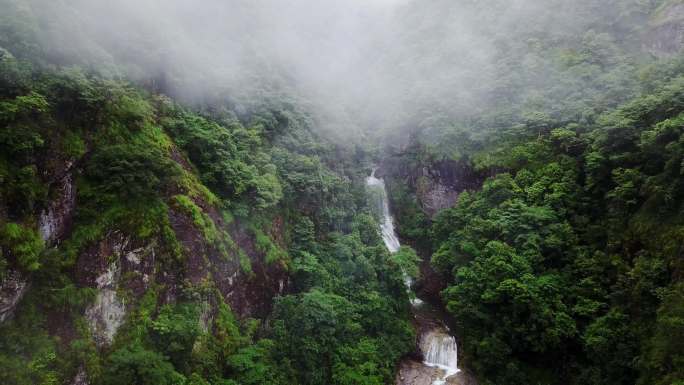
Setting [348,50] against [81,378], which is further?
[348,50]

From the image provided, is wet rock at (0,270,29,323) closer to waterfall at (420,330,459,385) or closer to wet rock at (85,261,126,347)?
wet rock at (85,261,126,347)

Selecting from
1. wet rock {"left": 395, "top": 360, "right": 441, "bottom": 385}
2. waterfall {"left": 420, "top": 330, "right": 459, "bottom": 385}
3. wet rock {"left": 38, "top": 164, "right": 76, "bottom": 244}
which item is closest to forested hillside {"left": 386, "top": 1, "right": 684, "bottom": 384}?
waterfall {"left": 420, "top": 330, "right": 459, "bottom": 385}

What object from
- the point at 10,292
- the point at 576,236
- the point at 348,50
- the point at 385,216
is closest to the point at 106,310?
the point at 10,292

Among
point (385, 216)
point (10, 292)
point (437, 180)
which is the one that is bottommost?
point (10, 292)

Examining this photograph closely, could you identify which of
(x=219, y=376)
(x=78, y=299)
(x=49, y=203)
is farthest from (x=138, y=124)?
(x=219, y=376)

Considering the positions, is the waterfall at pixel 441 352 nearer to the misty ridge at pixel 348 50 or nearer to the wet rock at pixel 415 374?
the wet rock at pixel 415 374

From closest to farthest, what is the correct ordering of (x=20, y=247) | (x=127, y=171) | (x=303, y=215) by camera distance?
(x=20, y=247)
(x=127, y=171)
(x=303, y=215)

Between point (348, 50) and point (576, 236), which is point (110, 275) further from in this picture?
point (348, 50)
